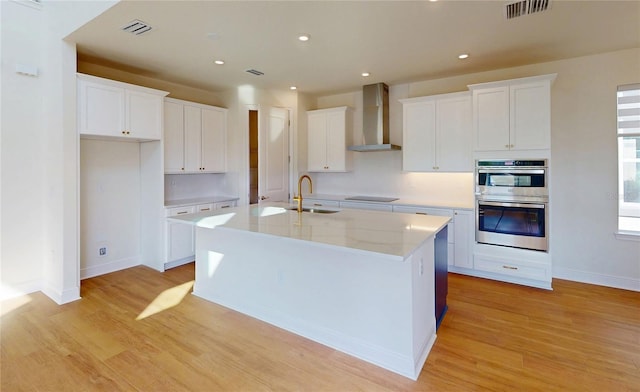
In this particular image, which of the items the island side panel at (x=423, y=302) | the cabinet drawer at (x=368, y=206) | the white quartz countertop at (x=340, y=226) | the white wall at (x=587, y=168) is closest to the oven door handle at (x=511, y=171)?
the white wall at (x=587, y=168)

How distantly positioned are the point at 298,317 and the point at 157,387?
109 cm

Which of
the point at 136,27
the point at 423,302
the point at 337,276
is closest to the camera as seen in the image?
the point at 423,302

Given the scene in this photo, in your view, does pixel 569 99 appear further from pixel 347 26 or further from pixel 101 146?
pixel 101 146

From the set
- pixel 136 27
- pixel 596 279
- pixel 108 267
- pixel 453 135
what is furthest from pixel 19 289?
pixel 596 279

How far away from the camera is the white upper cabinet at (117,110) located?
3.42 metres

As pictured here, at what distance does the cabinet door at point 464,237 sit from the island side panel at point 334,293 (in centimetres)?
175

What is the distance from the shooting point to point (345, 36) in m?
3.14

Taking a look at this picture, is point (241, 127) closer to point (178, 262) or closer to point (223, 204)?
point (223, 204)

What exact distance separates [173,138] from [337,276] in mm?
3295

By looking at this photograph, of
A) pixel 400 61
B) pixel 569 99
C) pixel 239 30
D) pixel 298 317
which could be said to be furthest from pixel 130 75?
pixel 569 99

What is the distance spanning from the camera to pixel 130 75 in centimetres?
429

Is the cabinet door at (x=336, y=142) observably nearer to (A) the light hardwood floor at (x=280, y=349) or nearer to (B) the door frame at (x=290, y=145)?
(B) the door frame at (x=290, y=145)

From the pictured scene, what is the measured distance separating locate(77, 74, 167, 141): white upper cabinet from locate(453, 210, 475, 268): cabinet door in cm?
400

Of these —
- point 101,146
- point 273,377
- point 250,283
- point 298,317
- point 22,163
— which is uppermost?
point 101,146
